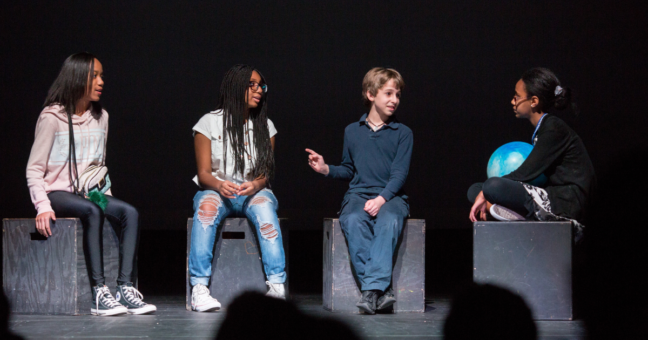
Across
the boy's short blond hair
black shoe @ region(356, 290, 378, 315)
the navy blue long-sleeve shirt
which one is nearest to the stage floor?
black shoe @ region(356, 290, 378, 315)

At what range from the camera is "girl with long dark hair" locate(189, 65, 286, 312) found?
2359 mm

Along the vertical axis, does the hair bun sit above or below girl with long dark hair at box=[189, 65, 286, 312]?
above

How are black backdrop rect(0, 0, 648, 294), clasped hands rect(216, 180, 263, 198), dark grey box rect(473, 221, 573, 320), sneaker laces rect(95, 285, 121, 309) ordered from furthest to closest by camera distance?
black backdrop rect(0, 0, 648, 294) → clasped hands rect(216, 180, 263, 198) → sneaker laces rect(95, 285, 121, 309) → dark grey box rect(473, 221, 573, 320)

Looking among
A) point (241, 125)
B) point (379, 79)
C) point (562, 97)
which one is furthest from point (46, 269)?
point (562, 97)

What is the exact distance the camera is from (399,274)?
2.37 m

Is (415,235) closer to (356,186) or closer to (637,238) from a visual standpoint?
(356,186)

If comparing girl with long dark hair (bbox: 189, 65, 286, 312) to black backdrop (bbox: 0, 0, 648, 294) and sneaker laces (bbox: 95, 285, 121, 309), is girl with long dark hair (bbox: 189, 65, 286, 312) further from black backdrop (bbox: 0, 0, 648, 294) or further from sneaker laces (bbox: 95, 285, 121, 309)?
black backdrop (bbox: 0, 0, 648, 294)

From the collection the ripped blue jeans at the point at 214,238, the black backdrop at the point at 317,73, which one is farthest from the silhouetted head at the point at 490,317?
the black backdrop at the point at 317,73

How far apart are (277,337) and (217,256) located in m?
0.78

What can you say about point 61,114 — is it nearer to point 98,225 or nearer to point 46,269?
point 98,225

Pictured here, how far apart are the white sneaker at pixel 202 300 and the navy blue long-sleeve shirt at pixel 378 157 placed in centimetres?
74

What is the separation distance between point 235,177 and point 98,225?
1.95ft

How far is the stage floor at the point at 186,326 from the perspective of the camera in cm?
189

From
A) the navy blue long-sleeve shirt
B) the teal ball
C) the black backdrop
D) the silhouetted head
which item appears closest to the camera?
the silhouetted head
